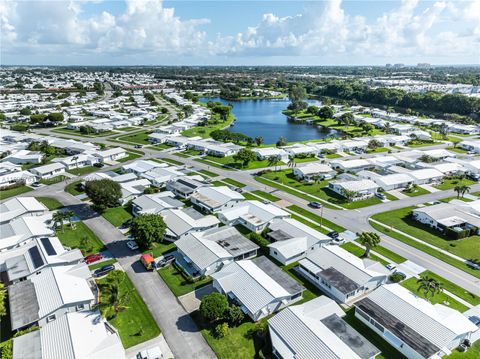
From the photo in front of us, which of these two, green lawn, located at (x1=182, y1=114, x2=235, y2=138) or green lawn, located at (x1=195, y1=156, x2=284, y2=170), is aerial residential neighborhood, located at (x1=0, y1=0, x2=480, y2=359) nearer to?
green lawn, located at (x1=195, y1=156, x2=284, y2=170)

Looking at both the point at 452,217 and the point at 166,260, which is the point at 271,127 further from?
the point at 166,260

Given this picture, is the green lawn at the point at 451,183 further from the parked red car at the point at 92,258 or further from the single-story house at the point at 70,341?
the single-story house at the point at 70,341

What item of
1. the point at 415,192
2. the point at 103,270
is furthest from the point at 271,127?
the point at 103,270

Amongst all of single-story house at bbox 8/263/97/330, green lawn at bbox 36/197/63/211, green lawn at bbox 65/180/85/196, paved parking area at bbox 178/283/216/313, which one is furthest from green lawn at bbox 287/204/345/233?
green lawn at bbox 36/197/63/211

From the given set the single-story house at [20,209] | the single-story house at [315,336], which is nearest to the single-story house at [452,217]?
the single-story house at [315,336]

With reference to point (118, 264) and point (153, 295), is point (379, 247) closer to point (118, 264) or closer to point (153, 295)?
point (153, 295)

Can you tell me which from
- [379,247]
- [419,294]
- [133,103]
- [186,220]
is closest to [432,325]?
[419,294]
